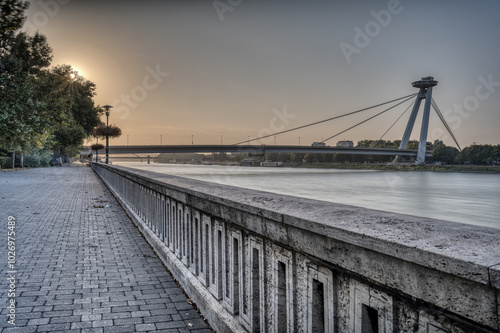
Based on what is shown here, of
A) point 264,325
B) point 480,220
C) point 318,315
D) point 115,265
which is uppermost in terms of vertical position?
point 318,315

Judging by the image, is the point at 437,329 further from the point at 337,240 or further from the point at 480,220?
the point at 480,220

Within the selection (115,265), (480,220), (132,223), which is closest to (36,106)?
(132,223)

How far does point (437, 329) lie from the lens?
4.09ft

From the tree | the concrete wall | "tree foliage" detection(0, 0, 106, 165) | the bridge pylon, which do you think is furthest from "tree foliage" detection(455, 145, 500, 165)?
the concrete wall

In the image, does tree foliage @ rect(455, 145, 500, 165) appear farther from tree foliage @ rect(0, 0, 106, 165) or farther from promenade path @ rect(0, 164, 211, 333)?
promenade path @ rect(0, 164, 211, 333)

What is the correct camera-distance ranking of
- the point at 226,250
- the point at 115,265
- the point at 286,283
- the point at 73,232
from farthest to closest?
the point at 73,232 < the point at 115,265 < the point at 226,250 < the point at 286,283

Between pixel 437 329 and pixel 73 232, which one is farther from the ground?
pixel 437 329

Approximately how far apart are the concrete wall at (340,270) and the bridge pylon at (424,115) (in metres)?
61.0

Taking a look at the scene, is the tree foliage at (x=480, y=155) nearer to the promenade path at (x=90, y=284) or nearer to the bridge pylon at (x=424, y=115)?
the bridge pylon at (x=424, y=115)

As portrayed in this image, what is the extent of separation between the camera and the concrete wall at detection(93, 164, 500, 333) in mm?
1163

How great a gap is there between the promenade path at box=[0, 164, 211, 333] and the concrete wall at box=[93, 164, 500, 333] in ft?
Answer: 2.02

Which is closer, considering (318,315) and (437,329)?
(437,329)

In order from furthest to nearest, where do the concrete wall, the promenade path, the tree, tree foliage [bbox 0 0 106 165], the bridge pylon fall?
the bridge pylon < tree foliage [bbox 0 0 106 165] < the tree < the promenade path < the concrete wall

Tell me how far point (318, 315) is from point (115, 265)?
3976 millimetres
